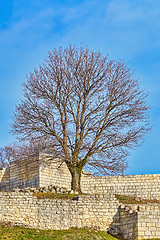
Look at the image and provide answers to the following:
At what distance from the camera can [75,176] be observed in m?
37.3

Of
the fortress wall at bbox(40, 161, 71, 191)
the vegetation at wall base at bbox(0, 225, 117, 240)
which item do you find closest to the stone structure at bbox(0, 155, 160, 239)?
the vegetation at wall base at bbox(0, 225, 117, 240)

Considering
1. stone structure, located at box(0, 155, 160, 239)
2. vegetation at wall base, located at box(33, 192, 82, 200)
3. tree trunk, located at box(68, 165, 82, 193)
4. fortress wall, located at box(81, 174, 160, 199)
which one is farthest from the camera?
fortress wall, located at box(81, 174, 160, 199)

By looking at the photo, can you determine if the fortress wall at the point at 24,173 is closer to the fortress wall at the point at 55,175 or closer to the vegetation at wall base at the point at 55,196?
the fortress wall at the point at 55,175

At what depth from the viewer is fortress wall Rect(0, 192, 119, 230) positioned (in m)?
31.2

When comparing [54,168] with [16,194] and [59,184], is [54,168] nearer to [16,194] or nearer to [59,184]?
[59,184]

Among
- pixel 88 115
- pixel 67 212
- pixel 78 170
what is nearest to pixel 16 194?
pixel 67 212

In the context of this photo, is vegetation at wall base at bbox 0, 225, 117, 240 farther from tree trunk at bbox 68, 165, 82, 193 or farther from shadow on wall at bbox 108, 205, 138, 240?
tree trunk at bbox 68, 165, 82, 193

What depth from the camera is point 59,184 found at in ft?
131

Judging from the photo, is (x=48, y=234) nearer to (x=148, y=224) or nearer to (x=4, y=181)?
(x=148, y=224)

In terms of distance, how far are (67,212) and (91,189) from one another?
8.35m

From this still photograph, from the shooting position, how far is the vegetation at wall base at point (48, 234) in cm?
2880

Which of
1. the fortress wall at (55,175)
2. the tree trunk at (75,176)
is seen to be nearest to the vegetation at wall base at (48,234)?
the tree trunk at (75,176)

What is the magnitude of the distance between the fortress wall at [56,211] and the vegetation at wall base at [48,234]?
0.82 meters

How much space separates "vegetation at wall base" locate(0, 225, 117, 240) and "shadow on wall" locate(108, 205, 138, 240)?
33.9 inches
